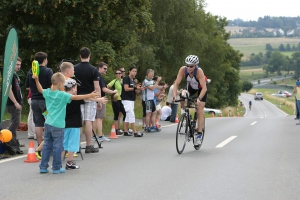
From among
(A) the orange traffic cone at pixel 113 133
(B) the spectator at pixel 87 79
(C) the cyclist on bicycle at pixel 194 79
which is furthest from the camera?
(A) the orange traffic cone at pixel 113 133

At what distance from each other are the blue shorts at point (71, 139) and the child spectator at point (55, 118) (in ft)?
1.48

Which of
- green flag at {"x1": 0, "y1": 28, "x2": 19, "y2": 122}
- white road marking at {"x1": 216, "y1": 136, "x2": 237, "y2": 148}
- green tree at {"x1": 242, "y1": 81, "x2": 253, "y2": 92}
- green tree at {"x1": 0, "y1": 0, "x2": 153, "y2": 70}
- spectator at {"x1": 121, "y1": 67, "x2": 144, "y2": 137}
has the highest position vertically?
green tree at {"x1": 0, "y1": 0, "x2": 153, "y2": 70}

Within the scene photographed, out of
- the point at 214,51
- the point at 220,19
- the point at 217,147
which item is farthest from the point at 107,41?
the point at 220,19

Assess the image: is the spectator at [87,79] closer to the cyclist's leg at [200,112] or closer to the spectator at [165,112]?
the cyclist's leg at [200,112]

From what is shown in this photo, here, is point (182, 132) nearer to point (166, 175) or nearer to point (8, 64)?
point (166, 175)

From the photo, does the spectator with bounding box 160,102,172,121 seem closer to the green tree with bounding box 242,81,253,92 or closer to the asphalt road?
the asphalt road

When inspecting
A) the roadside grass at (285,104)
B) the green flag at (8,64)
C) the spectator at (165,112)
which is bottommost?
the roadside grass at (285,104)

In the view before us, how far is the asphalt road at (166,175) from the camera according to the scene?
727 cm

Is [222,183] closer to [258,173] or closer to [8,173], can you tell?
[258,173]

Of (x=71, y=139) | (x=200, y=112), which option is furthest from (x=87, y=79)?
(x=200, y=112)

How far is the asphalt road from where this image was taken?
Answer: 23.9 ft

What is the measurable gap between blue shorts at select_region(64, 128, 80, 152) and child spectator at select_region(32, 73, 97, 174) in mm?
451

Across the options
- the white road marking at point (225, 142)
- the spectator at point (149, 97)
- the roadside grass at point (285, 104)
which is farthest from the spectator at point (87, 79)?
the roadside grass at point (285, 104)

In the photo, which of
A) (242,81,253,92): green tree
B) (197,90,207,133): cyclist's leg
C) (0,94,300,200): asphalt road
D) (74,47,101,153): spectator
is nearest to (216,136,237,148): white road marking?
(0,94,300,200): asphalt road
